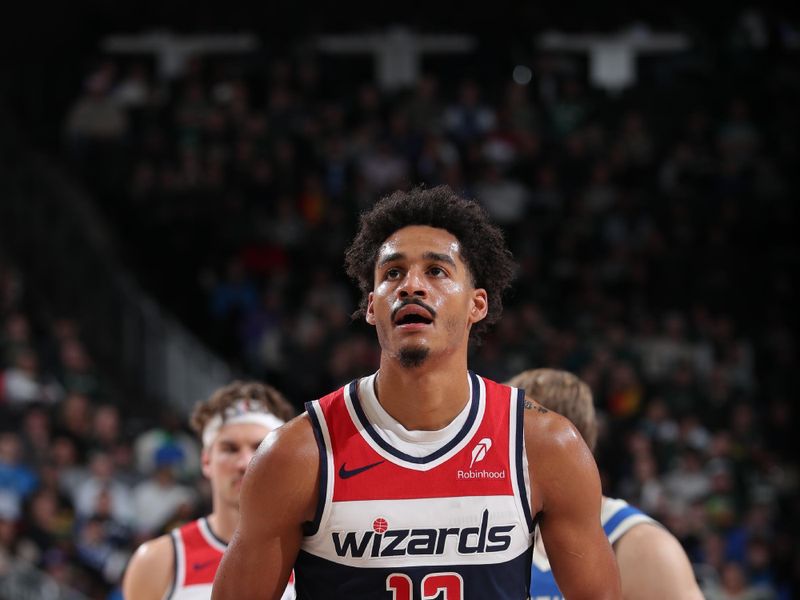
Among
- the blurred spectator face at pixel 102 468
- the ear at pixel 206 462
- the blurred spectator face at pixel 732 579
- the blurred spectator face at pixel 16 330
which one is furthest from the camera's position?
the blurred spectator face at pixel 16 330

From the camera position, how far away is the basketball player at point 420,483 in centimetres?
330

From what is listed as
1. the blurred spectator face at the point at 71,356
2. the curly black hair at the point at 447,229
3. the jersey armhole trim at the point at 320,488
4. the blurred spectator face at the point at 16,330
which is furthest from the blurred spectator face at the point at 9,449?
the jersey armhole trim at the point at 320,488

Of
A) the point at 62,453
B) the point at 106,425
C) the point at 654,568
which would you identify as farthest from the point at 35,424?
the point at 654,568

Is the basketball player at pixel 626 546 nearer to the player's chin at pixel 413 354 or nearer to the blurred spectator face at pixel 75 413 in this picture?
the player's chin at pixel 413 354

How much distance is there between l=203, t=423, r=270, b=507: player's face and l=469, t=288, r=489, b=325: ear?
52.5 inches

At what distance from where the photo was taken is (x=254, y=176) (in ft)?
45.4

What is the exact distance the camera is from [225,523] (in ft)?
15.4

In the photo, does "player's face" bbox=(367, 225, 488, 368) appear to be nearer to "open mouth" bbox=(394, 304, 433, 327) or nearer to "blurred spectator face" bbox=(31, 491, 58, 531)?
"open mouth" bbox=(394, 304, 433, 327)

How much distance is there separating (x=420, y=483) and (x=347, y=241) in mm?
9516

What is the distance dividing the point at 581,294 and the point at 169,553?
9.09 metres

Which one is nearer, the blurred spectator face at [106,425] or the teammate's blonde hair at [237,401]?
the teammate's blonde hair at [237,401]

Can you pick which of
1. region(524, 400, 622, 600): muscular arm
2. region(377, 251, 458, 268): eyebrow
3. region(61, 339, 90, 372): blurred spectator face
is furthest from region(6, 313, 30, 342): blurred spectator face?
region(524, 400, 622, 600): muscular arm

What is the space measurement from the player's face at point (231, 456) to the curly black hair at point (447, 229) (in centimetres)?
114

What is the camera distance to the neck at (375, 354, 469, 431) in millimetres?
3438
